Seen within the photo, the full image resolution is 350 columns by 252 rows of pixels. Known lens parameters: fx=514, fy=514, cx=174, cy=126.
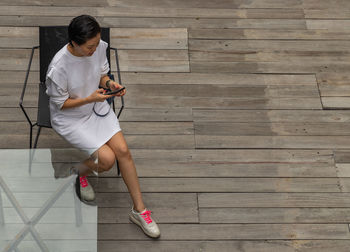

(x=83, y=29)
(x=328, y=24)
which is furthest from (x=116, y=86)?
(x=328, y=24)

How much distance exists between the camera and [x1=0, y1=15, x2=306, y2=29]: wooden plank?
407 centimetres

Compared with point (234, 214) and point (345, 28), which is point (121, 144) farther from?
point (345, 28)

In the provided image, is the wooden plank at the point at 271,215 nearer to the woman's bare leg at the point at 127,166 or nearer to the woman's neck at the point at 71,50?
the woman's bare leg at the point at 127,166

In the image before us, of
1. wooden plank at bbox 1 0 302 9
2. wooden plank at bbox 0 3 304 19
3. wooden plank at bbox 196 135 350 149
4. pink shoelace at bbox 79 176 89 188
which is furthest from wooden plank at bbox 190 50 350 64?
pink shoelace at bbox 79 176 89 188

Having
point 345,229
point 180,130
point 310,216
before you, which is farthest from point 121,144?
point 345,229

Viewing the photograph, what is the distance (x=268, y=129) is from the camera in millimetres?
3619

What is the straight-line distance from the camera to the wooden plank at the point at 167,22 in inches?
160

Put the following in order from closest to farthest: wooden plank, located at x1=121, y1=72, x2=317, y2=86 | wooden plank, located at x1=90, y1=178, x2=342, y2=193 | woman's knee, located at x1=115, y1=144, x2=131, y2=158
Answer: woman's knee, located at x1=115, y1=144, x2=131, y2=158 → wooden plank, located at x1=90, y1=178, x2=342, y2=193 → wooden plank, located at x1=121, y1=72, x2=317, y2=86

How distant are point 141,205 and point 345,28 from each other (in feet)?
7.79

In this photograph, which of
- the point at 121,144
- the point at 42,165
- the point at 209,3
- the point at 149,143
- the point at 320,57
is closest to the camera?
the point at 42,165

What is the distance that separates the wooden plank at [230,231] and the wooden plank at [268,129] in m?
0.69

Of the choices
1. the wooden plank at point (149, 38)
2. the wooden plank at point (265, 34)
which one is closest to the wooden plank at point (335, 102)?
the wooden plank at point (265, 34)

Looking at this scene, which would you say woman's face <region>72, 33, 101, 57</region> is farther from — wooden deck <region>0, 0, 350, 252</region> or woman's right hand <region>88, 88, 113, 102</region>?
wooden deck <region>0, 0, 350, 252</region>

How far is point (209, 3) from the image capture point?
4328 millimetres
